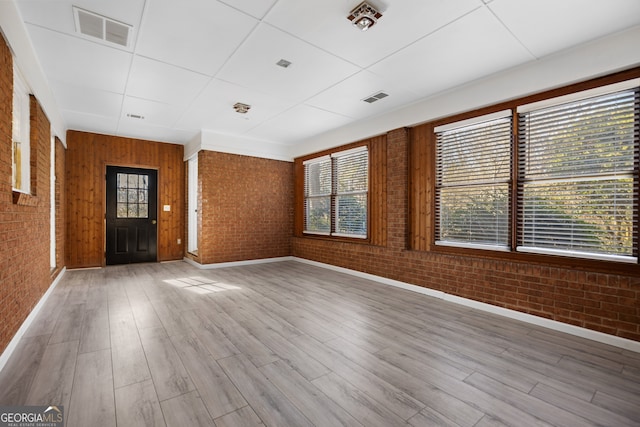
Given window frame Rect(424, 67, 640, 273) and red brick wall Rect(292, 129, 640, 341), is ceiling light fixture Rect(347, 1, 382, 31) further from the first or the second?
red brick wall Rect(292, 129, 640, 341)

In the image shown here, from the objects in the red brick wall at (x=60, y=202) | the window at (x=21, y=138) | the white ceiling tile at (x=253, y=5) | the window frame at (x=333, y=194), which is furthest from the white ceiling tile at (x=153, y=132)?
the white ceiling tile at (x=253, y=5)

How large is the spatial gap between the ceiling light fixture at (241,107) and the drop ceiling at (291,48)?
8 centimetres

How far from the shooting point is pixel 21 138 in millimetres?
3199

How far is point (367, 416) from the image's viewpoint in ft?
5.65

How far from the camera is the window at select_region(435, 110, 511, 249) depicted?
3.60 m

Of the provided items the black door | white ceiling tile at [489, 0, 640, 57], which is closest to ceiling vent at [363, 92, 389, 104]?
white ceiling tile at [489, 0, 640, 57]

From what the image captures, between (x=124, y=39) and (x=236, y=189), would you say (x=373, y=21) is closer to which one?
(x=124, y=39)

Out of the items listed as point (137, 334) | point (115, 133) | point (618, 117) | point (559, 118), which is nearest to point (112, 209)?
point (115, 133)

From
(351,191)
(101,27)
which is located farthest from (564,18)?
(101,27)

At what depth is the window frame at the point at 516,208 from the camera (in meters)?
2.77

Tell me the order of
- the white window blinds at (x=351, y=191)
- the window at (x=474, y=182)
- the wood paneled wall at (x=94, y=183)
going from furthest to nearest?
the wood paneled wall at (x=94, y=183) < the white window blinds at (x=351, y=191) < the window at (x=474, y=182)

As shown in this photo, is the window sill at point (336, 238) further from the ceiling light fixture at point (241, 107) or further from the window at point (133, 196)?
the window at point (133, 196)

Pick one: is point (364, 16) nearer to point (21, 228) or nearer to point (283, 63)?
point (283, 63)

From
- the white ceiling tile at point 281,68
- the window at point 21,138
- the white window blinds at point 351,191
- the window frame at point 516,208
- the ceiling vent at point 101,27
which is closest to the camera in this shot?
the ceiling vent at point 101,27
